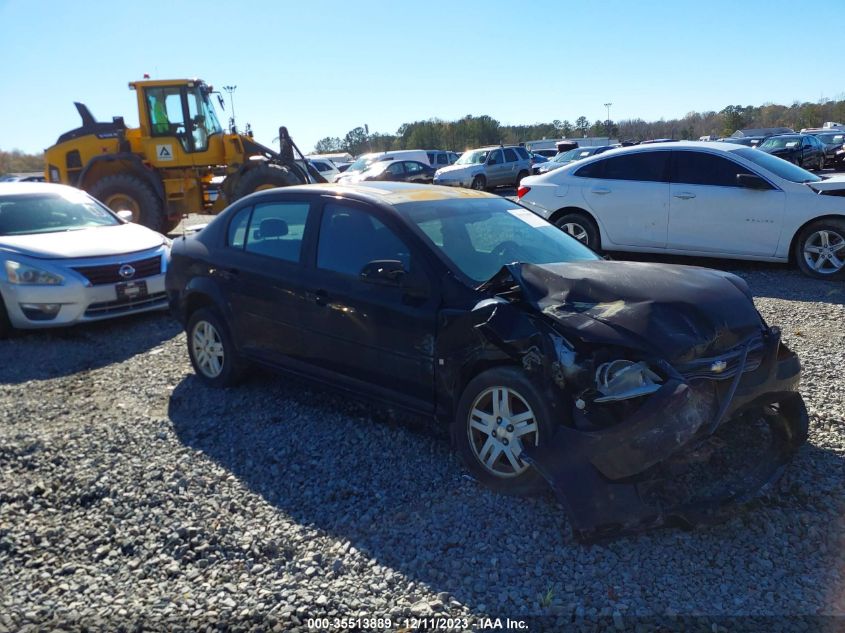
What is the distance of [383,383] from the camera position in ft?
14.2

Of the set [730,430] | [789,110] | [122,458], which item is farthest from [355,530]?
[789,110]

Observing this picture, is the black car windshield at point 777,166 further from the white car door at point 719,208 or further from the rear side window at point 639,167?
Answer: the rear side window at point 639,167

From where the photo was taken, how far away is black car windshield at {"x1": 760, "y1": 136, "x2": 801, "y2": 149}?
86.9 feet

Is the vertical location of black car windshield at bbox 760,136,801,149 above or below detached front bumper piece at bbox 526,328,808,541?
above

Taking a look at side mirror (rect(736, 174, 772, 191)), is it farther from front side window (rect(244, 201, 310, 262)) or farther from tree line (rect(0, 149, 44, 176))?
tree line (rect(0, 149, 44, 176))

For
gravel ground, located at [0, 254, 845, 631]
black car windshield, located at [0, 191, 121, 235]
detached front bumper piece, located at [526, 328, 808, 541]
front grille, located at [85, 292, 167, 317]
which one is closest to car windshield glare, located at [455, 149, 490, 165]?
black car windshield, located at [0, 191, 121, 235]

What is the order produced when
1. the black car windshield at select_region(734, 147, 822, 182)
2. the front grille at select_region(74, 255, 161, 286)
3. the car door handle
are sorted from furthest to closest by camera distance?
the black car windshield at select_region(734, 147, 822, 182) < the front grille at select_region(74, 255, 161, 286) < the car door handle

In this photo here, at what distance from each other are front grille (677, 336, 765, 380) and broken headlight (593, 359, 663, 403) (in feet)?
0.54

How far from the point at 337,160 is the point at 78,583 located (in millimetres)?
39957

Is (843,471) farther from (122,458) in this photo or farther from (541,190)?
(541,190)

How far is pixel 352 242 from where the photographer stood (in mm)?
4582

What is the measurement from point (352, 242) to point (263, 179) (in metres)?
10.5

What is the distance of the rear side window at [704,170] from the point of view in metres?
8.79

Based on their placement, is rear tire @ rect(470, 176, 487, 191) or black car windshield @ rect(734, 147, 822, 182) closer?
black car windshield @ rect(734, 147, 822, 182)
